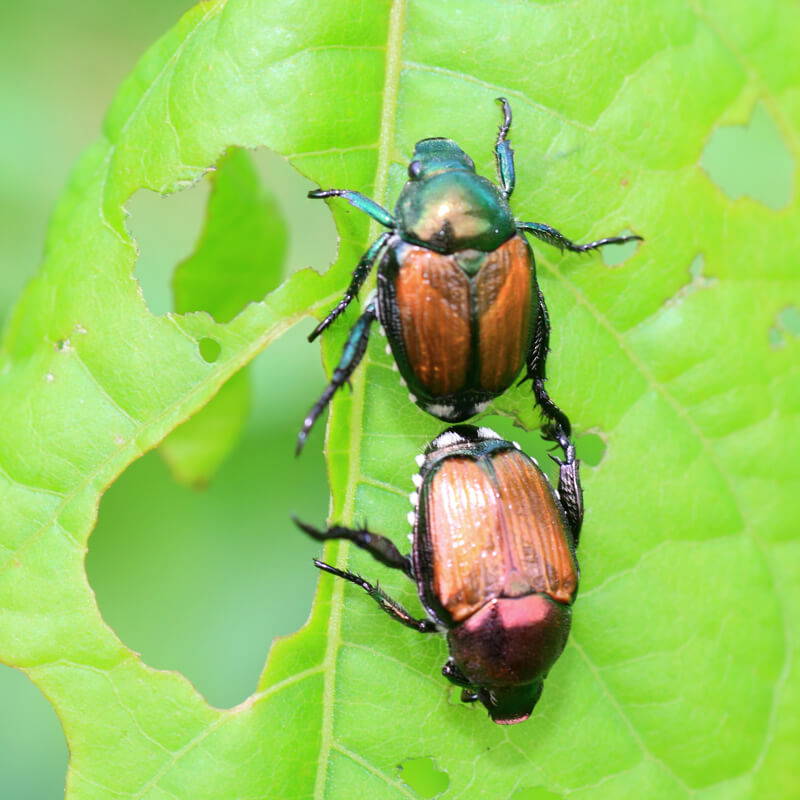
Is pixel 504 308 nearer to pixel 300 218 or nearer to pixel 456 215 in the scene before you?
pixel 456 215

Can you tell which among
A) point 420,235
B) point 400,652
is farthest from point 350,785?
point 420,235

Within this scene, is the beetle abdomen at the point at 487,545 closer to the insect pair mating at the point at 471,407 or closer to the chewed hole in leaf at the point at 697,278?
the insect pair mating at the point at 471,407

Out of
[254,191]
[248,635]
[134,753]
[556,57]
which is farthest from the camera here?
[248,635]

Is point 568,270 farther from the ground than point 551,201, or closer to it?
closer to it

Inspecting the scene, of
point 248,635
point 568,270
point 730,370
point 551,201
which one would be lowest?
Result: point 248,635

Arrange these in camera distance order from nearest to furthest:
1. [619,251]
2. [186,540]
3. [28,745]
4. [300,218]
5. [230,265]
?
[619,251], [230,265], [28,745], [186,540], [300,218]

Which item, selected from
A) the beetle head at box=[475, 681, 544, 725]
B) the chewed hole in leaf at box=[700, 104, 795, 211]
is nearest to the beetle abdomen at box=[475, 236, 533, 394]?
the chewed hole in leaf at box=[700, 104, 795, 211]

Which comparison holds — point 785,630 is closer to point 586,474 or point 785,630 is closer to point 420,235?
point 586,474

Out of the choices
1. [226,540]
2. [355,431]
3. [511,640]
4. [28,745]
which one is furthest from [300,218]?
[28,745]
